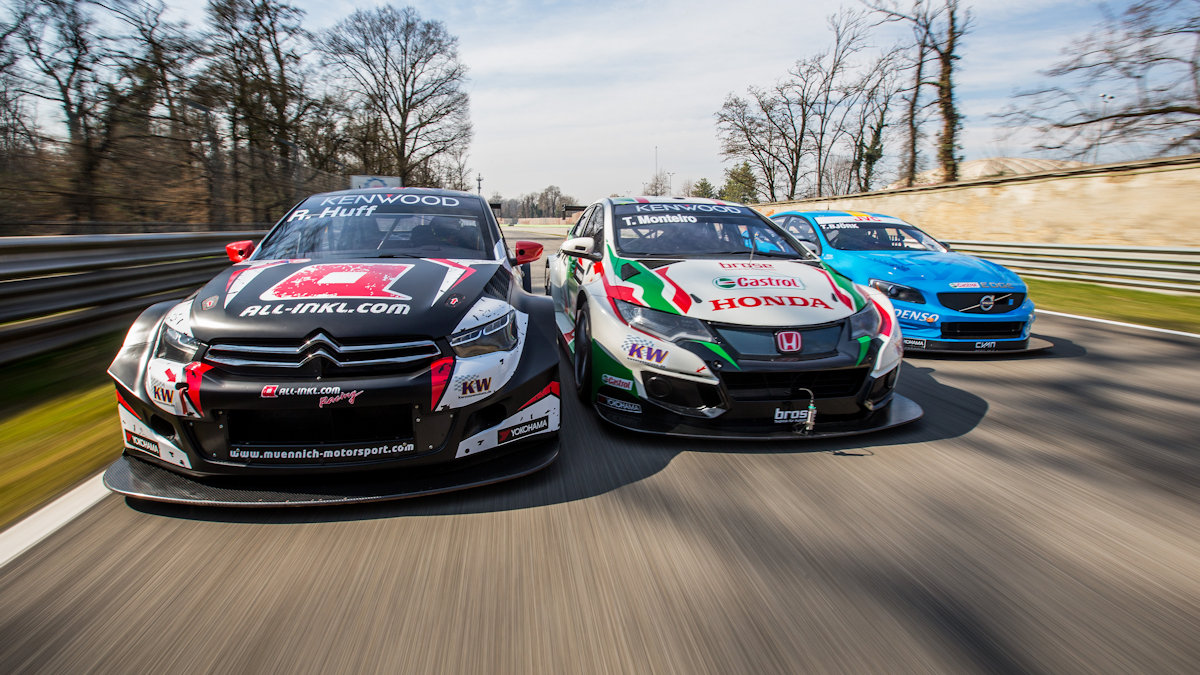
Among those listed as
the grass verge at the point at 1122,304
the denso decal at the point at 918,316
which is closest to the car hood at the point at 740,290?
the denso decal at the point at 918,316

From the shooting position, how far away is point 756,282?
153 inches

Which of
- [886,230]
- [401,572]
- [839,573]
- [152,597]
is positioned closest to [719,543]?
[839,573]

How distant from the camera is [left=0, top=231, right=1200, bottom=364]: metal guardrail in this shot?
4.54m

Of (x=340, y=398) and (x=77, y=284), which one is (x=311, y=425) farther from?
(x=77, y=284)

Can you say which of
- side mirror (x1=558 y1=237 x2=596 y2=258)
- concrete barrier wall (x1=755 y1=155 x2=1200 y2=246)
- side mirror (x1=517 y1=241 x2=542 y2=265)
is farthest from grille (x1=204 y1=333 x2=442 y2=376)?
concrete barrier wall (x1=755 y1=155 x2=1200 y2=246)

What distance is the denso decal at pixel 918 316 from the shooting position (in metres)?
5.84

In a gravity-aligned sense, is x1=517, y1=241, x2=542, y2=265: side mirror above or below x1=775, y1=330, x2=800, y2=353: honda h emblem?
above

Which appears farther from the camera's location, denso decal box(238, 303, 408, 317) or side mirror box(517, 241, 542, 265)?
side mirror box(517, 241, 542, 265)

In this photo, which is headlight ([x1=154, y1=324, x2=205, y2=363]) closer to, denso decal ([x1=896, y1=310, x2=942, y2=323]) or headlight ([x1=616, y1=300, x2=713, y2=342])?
headlight ([x1=616, y1=300, x2=713, y2=342])

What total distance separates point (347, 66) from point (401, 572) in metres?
41.6

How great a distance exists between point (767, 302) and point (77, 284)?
5.50m

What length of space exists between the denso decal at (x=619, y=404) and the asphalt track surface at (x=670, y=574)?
0.99 ft

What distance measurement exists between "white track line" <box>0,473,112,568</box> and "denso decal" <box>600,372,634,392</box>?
245 centimetres

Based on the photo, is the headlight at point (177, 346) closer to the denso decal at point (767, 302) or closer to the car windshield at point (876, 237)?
the denso decal at point (767, 302)
